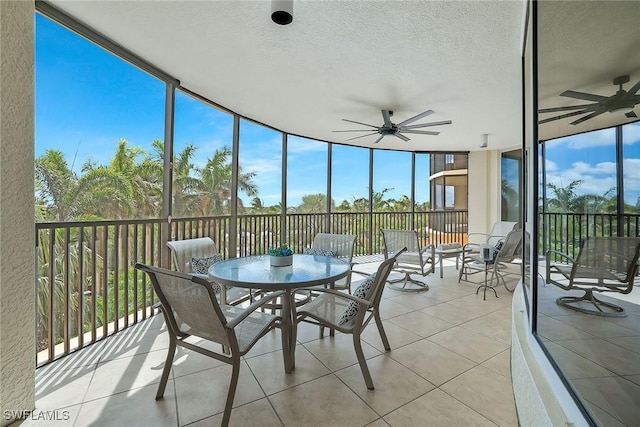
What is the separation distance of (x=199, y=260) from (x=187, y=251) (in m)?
0.15

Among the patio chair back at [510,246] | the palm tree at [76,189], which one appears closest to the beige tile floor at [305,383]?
the patio chair back at [510,246]

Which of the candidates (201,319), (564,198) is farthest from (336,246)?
(564,198)

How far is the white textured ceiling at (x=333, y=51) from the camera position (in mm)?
2199

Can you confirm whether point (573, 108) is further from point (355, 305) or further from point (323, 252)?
point (323, 252)

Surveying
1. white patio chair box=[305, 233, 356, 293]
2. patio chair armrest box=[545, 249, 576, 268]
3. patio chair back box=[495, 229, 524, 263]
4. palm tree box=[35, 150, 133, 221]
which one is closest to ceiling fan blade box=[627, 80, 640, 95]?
patio chair armrest box=[545, 249, 576, 268]

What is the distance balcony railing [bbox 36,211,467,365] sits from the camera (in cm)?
244

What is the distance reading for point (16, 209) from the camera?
171 centimetres

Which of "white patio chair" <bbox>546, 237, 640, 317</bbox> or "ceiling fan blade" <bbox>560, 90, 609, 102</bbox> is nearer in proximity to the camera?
"white patio chair" <bbox>546, 237, 640, 317</bbox>

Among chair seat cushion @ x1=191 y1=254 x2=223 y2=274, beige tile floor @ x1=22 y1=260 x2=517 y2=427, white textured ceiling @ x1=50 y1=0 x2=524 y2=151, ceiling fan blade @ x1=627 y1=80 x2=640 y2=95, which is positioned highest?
white textured ceiling @ x1=50 y1=0 x2=524 y2=151

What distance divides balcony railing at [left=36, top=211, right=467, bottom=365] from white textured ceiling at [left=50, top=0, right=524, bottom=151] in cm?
174

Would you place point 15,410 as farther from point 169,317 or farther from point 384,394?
point 384,394

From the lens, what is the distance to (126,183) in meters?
6.57

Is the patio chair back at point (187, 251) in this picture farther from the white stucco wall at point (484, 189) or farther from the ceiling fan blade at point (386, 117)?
the white stucco wall at point (484, 189)

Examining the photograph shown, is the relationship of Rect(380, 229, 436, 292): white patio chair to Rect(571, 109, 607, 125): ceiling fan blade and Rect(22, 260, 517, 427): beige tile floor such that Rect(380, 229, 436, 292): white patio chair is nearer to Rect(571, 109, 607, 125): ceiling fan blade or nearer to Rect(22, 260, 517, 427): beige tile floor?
Rect(22, 260, 517, 427): beige tile floor
